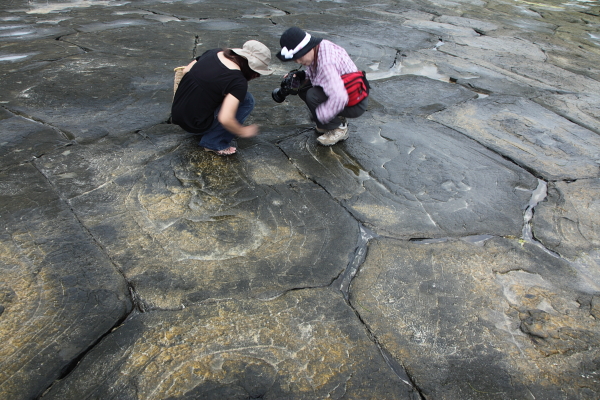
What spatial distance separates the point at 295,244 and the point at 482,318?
980mm

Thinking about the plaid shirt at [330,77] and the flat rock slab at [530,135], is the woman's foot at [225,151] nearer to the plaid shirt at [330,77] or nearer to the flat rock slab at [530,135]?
the plaid shirt at [330,77]

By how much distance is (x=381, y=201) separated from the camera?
8.52ft

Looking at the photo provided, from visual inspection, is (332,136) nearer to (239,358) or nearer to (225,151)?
(225,151)

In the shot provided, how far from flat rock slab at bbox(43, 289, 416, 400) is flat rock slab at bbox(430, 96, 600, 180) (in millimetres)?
2169

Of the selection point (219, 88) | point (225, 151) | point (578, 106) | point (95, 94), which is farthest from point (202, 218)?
point (578, 106)

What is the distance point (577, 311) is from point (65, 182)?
291cm

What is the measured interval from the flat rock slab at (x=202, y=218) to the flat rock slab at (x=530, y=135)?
1665 millimetres

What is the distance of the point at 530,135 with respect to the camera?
136 inches

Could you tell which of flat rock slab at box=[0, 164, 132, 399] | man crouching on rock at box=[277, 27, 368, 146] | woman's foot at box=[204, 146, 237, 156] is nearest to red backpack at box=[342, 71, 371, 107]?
man crouching on rock at box=[277, 27, 368, 146]

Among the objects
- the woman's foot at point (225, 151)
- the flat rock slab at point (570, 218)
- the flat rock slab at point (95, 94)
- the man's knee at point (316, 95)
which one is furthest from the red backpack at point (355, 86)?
the flat rock slab at point (95, 94)

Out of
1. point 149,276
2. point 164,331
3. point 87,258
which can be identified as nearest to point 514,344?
point 164,331

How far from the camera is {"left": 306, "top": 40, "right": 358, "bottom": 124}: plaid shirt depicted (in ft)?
8.96

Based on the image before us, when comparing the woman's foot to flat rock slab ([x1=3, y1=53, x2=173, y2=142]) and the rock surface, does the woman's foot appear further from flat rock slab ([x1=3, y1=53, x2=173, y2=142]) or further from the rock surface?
flat rock slab ([x1=3, y1=53, x2=173, y2=142])

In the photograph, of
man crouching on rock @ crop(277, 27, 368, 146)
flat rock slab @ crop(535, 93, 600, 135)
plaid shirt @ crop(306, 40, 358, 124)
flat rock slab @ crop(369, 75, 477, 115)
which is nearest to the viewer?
man crouching on rock @ crop(277, 27, 368, 146)
